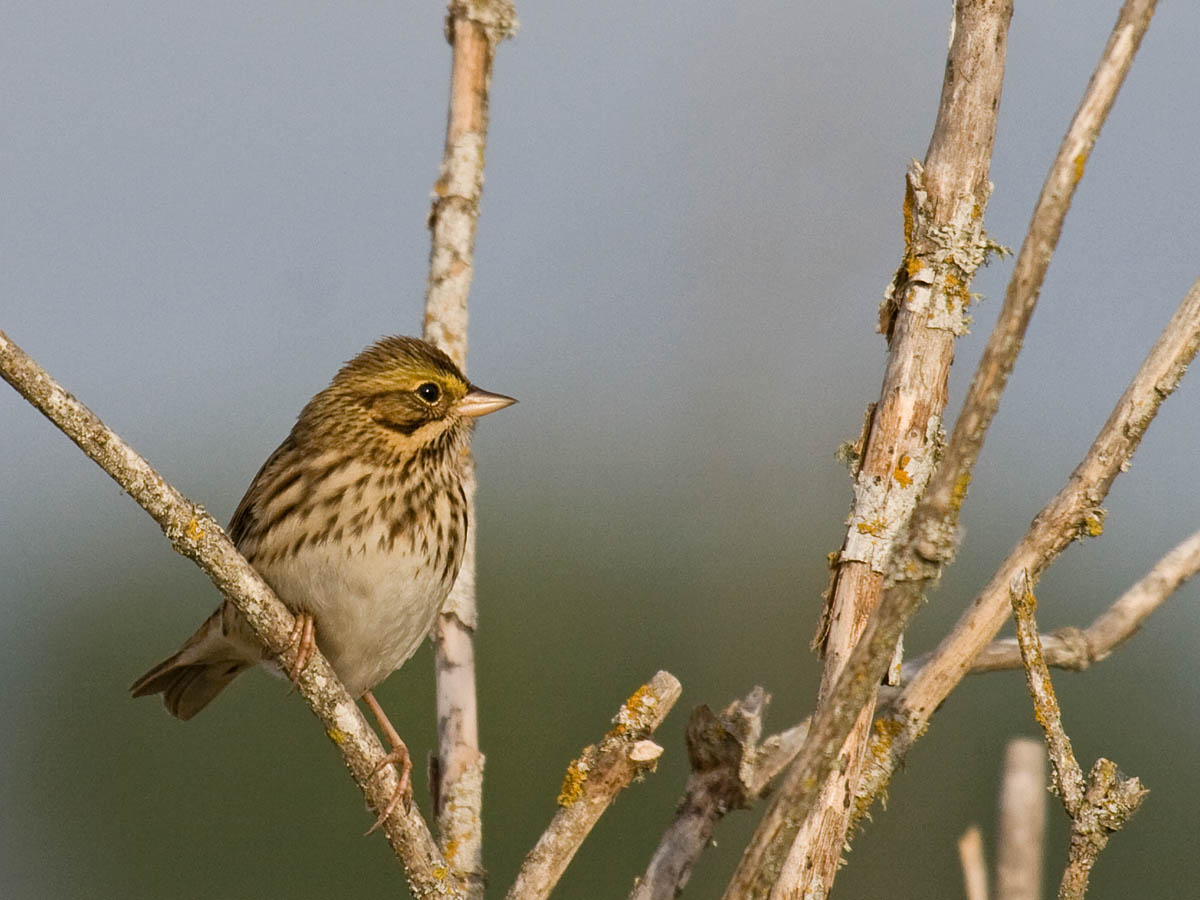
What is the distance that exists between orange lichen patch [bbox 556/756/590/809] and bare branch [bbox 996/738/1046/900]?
0.79 metres

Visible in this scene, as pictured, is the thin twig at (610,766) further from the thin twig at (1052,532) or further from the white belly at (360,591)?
the white belly at (360,591)

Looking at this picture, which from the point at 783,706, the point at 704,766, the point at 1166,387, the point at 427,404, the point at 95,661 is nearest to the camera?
the point at 1166,387

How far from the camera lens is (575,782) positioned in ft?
9.29

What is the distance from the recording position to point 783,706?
24.2 ft

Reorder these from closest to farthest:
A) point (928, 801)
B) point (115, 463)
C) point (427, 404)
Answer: point (115, 463), point (427, 404), point (928, 801)

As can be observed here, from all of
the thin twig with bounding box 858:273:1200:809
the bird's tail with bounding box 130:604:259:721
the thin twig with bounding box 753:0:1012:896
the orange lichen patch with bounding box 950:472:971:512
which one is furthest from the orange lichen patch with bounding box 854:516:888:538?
the bird's tail with bounding box 130:604:259:721

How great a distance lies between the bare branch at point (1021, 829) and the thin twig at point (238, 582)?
1.03m

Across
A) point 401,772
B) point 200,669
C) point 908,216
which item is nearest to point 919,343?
point 908,216

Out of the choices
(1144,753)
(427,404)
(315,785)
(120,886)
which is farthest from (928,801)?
(120,886)

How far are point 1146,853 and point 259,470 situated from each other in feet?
15.0

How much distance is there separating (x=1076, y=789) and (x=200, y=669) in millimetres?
2771

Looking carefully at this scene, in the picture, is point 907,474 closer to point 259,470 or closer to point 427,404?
point 427,404

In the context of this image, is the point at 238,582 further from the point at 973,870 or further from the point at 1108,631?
the point at 1108,631

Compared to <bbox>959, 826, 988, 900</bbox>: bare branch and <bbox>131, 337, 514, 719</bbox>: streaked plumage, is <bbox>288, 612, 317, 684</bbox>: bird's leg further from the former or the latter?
<bbox>959, 826, 988, 900</bbox>: bare branch
